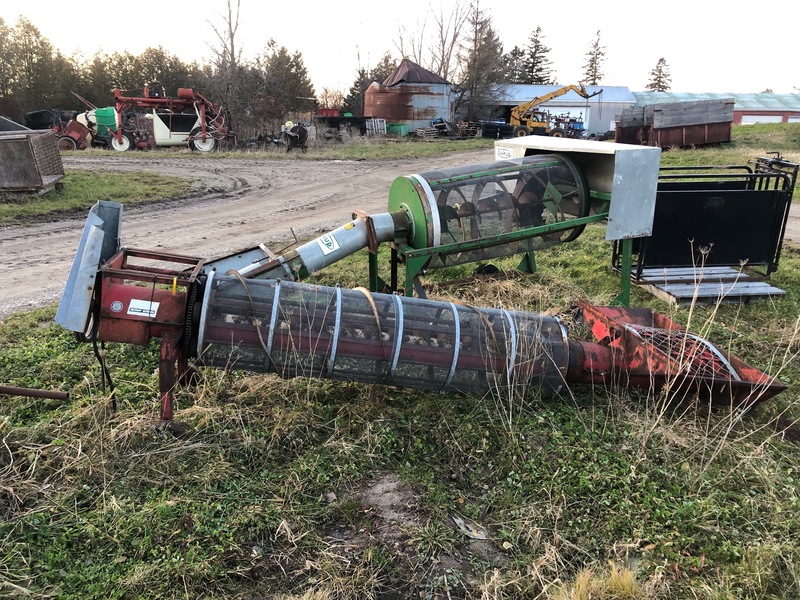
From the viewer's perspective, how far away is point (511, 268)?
24.8ft

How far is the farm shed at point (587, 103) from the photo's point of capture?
46.5 m

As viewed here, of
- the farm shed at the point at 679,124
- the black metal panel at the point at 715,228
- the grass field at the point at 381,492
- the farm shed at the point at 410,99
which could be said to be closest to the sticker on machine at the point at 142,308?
the grass field at the point at 381,492

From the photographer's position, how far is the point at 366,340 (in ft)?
12.3

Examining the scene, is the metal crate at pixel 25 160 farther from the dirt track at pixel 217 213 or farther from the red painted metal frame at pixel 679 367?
the red painted metal frame at pixel 679 367

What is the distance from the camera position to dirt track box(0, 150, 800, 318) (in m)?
7.62

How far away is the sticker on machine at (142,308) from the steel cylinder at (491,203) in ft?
9.11

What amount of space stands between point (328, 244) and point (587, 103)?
48036 millimetres

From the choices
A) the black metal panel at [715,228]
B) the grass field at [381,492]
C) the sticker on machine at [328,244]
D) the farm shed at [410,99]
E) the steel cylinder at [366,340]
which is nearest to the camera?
the grass field at [381,492]

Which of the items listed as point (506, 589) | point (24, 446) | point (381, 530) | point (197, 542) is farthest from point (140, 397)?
point (506, 589)

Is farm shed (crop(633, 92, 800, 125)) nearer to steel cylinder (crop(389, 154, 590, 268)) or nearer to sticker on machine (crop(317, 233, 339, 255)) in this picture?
steel cylinder (crop(389, 154, 590, 268))

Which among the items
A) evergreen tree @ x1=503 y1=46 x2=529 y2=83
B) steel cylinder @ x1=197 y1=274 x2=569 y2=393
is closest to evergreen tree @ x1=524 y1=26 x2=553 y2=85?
evergreen tree @ x1=503 y1=46 x2=529 y2=83

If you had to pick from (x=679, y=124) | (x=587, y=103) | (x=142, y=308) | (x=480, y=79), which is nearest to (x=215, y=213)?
(x=142, y=308)

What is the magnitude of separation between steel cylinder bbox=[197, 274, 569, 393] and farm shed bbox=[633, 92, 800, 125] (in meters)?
57.8

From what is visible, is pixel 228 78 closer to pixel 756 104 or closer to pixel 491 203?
pixel 491 203
